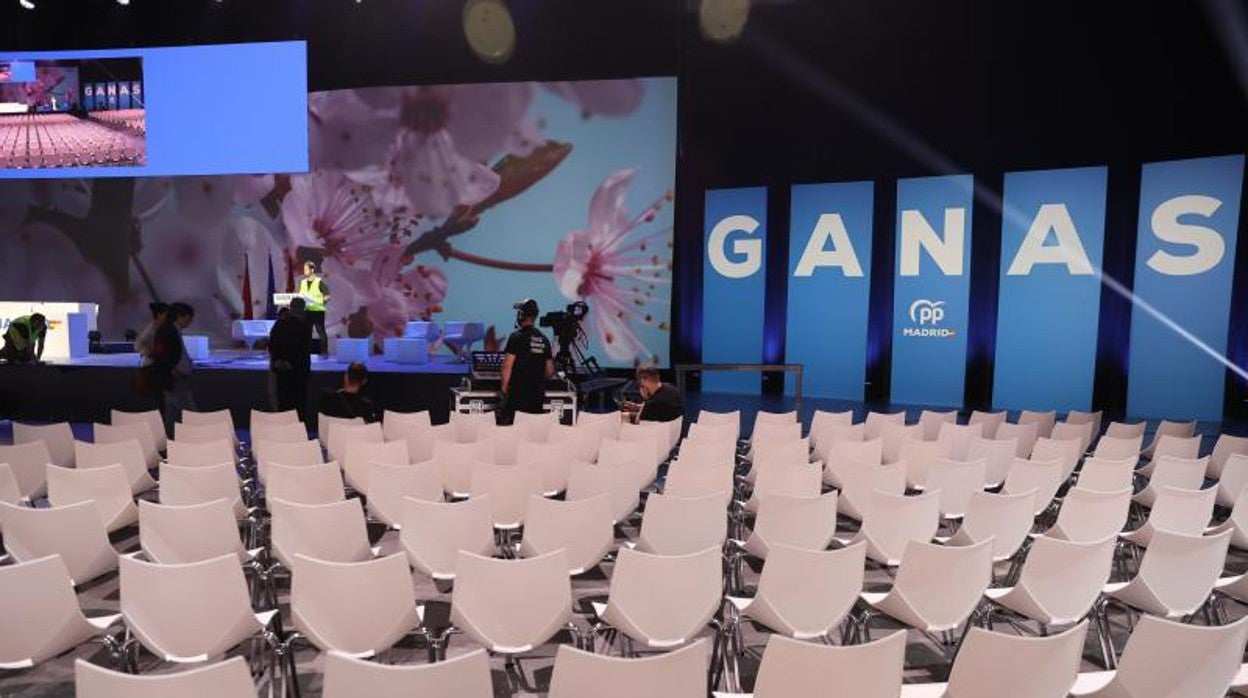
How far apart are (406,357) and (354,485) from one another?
6328 millimetres

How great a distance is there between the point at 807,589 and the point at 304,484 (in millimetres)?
2865

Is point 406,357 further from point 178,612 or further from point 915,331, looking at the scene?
point 178,612

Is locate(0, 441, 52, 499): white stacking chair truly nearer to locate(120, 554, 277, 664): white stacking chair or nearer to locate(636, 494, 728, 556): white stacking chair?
locate(120, 554, 277, 664): white stacking chair

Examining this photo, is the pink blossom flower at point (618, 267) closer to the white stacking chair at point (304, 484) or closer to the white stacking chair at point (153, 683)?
the white stacking chair at point (304, 484)

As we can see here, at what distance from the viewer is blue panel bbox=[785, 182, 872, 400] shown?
1238 cm

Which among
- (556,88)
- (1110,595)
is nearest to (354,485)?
(1110,595)

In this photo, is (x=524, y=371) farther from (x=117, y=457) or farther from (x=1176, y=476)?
(x=1176, y=476)

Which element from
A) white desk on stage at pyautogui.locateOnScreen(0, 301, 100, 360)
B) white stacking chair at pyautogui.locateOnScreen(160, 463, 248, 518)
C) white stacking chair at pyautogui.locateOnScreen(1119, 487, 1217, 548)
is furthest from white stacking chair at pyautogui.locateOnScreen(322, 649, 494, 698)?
white desk on stage at pyautogui.locateOnScreen(0, 301, 100, 360)

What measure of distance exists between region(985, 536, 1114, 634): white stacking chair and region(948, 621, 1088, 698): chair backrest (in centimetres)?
102

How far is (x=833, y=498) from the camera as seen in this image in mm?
4336

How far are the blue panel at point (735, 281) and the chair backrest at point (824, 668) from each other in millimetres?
10658

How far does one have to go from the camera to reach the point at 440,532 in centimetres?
396

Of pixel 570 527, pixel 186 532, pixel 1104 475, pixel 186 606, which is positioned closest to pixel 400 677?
pixel 186 606

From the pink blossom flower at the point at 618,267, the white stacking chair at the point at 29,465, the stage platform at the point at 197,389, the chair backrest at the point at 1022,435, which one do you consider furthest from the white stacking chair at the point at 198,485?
the pink blossom flower at the point at 618,267
